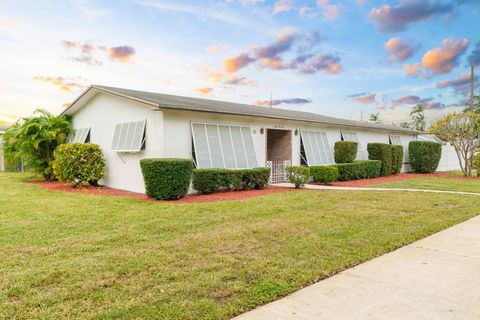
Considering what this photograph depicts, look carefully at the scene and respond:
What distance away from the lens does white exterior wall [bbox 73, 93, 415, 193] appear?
34.1 ft

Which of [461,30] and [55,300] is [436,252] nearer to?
[55,300]

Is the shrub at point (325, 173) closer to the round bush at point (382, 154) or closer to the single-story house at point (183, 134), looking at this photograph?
the single-story house at point (183, 134)

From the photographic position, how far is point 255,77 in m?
19.3

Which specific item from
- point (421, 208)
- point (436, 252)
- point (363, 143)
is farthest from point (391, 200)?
point (363, 143)

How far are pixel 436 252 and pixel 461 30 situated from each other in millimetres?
16350

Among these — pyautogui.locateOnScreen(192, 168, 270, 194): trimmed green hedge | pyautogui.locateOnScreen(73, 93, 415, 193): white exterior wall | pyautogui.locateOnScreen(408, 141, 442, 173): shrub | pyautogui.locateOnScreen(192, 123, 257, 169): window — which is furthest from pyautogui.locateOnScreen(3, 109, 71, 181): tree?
pyautogui.locateOnScreen(408, 141, 442, 173): shrub

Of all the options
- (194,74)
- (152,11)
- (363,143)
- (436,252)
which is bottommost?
(436,252)

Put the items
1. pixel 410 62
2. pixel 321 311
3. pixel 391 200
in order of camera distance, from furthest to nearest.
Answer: pixel 410 62 → pixel 391 200 → pixel 321 311

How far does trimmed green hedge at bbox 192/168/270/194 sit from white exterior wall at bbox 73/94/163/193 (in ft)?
5.02

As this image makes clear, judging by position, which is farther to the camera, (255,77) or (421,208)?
(255,77)

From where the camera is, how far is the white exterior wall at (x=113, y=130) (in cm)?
1057

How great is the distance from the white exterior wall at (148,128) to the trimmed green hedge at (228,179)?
1.02 meters

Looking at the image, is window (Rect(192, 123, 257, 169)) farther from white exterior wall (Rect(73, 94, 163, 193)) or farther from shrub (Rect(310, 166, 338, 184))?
shrub (Rect(310, 166, 338, 184))

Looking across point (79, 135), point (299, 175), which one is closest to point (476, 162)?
point (299, 175)
